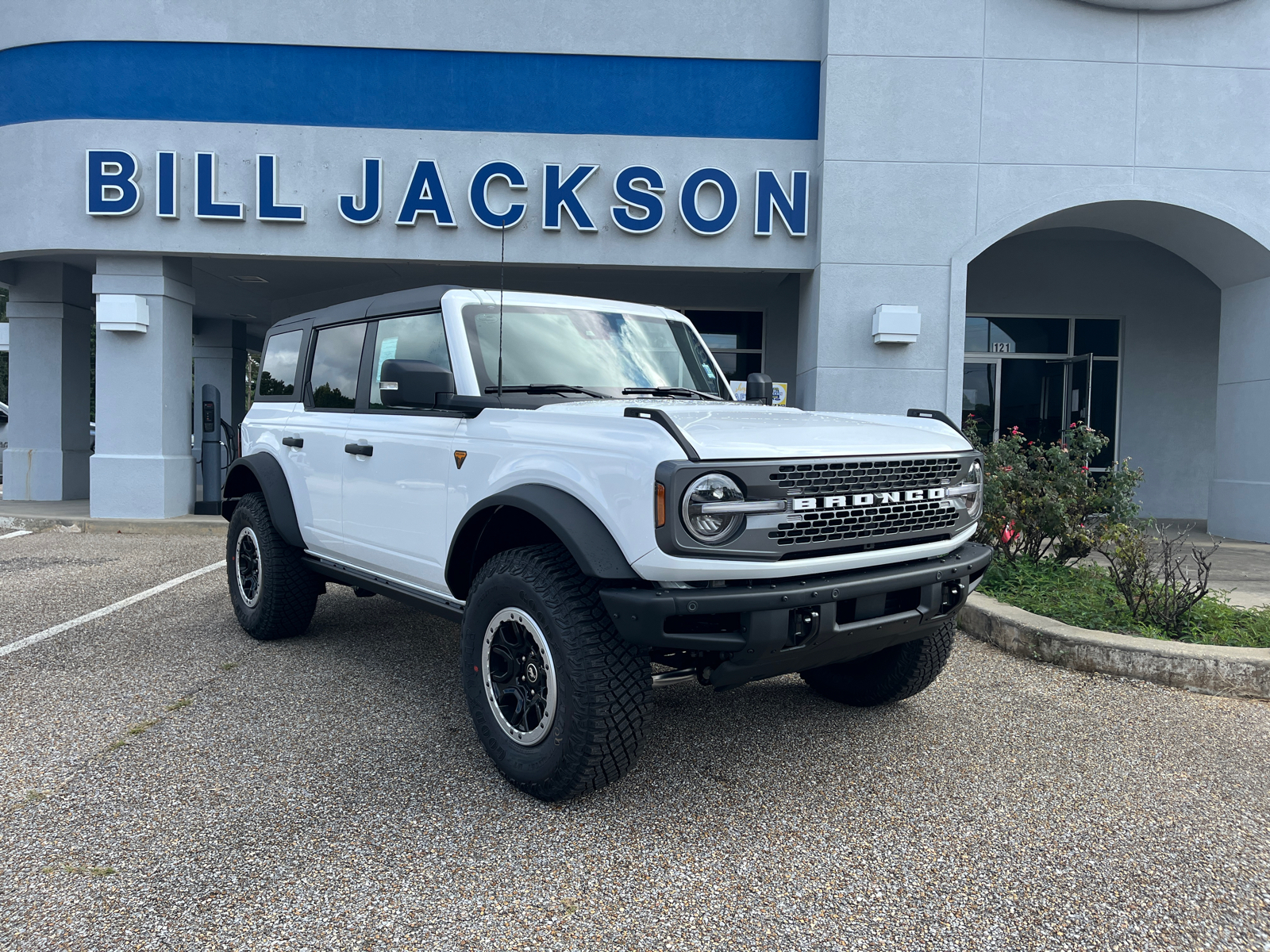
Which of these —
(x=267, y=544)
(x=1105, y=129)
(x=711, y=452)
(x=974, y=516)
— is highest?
(x=1105, y=129)

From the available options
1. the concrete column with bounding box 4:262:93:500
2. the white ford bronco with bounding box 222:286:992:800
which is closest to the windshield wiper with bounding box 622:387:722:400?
the white ford bronco with bounding box 222:286:992:800

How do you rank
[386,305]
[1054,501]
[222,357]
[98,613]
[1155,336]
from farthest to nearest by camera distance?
[222,357], [1155,336], [1054,501], [98,613], [386,305]

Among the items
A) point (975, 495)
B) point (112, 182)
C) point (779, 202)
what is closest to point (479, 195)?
point (779, 202)

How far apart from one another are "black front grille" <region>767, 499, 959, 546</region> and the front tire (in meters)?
0.66

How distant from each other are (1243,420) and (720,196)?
669 cm

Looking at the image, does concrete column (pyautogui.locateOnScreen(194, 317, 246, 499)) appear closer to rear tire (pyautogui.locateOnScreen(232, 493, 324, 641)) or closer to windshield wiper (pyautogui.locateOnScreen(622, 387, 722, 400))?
rear tire (pyautogui.locateOnScreen(232, 493, 324, 641))

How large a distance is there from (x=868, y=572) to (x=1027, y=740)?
54.1 inches

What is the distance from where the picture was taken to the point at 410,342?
14.0 ft

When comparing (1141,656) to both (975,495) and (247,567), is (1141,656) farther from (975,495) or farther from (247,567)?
(247,567)

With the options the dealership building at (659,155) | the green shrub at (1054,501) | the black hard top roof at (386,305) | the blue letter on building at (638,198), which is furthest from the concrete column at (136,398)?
the green shrub at (1054,501)

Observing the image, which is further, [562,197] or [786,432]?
[562,197]

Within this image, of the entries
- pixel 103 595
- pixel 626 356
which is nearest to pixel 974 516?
Result: pixel 626 356

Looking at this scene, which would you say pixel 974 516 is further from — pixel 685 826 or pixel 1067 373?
pixel 1067 373

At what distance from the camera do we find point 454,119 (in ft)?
34.4
